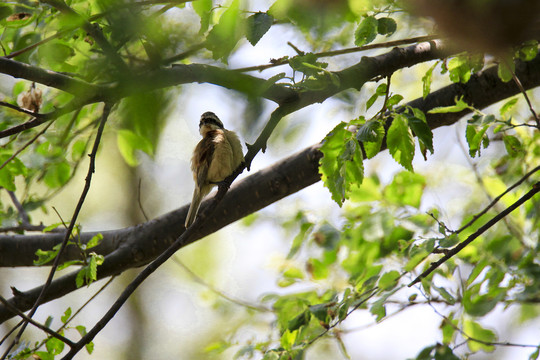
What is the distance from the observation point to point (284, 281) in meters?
3.48

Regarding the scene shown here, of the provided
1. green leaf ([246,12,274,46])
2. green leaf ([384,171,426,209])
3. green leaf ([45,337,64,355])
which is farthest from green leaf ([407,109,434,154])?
green leaf ([45,337,64,355])

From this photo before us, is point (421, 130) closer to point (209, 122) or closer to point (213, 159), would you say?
point (213, 159)

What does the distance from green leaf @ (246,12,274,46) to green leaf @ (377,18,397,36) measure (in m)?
0.58

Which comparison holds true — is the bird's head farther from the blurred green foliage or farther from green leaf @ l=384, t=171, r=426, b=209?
green leaf @ l=384, t=171, r=426, b=209

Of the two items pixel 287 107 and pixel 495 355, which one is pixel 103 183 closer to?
pixel 495 355

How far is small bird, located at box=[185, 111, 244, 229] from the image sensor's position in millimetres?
3576

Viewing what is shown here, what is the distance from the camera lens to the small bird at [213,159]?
11.7ft

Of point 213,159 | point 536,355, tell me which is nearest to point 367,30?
point 536,355

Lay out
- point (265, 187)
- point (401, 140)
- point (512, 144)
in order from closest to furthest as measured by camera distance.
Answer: point (401, 140)
point (512, 144)
point (265, 187)

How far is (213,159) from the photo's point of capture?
3623 mm

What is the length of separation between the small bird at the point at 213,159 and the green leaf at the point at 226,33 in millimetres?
1770

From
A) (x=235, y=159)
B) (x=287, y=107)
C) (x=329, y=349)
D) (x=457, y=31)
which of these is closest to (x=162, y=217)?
(x=235, y=159)

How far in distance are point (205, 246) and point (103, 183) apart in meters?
2.77

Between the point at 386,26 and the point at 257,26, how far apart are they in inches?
25.0
